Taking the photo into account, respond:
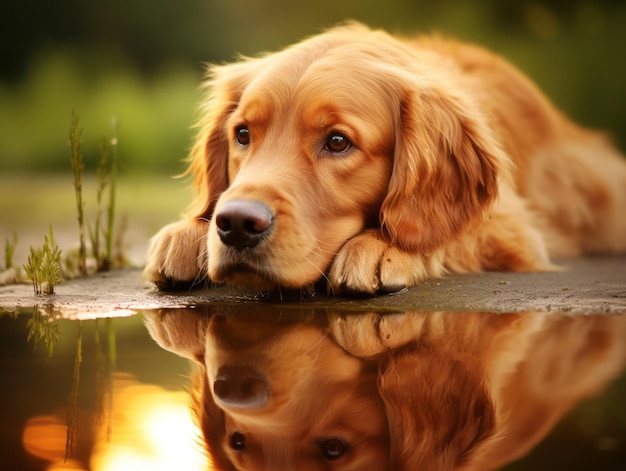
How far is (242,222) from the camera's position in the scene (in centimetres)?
299

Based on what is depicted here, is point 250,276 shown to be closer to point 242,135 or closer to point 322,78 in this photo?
point 242,135

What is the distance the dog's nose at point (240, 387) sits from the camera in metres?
2.03

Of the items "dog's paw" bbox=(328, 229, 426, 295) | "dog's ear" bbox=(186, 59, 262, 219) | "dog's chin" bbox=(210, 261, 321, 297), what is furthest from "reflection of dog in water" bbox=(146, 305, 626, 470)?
"dog's ear" bbox=(186, 59, 262, 219)

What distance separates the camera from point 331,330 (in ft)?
9.23

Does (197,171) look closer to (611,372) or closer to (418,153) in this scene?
(418,153)

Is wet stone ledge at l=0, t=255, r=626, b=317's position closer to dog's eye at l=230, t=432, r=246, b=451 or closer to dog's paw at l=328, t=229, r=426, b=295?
dog's paw at l=328, t=229, r=426, b=295

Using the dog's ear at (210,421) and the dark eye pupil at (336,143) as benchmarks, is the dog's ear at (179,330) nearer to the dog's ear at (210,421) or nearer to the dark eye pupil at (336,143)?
the dog's ear at (210,421)

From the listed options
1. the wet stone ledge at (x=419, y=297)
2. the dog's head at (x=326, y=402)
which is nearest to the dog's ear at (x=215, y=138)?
the wet stone ledge at (x=419, y=297)

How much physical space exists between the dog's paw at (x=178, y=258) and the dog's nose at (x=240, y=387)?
3.97 ft

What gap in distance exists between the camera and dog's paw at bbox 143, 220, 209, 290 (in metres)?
3.52

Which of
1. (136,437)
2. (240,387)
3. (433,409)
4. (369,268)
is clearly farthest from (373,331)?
(136,437)

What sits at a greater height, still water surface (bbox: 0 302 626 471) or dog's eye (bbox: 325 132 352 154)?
dog's eye (bbox: 325 132 352 154)

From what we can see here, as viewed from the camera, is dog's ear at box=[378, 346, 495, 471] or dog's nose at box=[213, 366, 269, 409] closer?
dog's ear at box=[378, 346, 495, 471]

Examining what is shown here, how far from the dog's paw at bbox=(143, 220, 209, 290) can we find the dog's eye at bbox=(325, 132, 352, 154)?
2.03 ft
